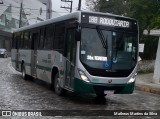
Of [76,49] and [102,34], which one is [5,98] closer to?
[76,49]

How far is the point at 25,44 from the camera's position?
2075 centimetres

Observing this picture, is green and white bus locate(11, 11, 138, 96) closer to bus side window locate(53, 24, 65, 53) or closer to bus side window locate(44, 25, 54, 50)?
bus side window locate(53, 24, 65, 53)

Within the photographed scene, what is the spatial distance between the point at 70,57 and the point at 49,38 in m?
3.15

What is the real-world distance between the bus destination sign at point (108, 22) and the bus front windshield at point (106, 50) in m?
0.28

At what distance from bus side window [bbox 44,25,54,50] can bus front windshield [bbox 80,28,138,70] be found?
3326 mm

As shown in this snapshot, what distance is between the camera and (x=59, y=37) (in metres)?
14.6

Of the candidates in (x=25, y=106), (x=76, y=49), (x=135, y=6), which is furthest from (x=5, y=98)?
(x=135, y=6)

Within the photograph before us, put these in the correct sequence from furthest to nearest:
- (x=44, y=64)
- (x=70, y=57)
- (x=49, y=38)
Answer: (x=44, y=64)
(x=49, y=38)
(x=70, y=57)

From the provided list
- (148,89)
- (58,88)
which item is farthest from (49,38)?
(148,89)

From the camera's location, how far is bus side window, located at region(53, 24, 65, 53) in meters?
14.1

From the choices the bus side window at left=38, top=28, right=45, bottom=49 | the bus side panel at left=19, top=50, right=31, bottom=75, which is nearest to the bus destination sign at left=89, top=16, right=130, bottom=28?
the bus side window at left=38, top=28, right=45, bottom=49

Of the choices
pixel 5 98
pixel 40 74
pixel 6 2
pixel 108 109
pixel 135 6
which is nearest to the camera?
pixel 108 109

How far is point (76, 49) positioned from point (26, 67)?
8.18 metres

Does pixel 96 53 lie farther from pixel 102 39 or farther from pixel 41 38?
pixel 41 38
